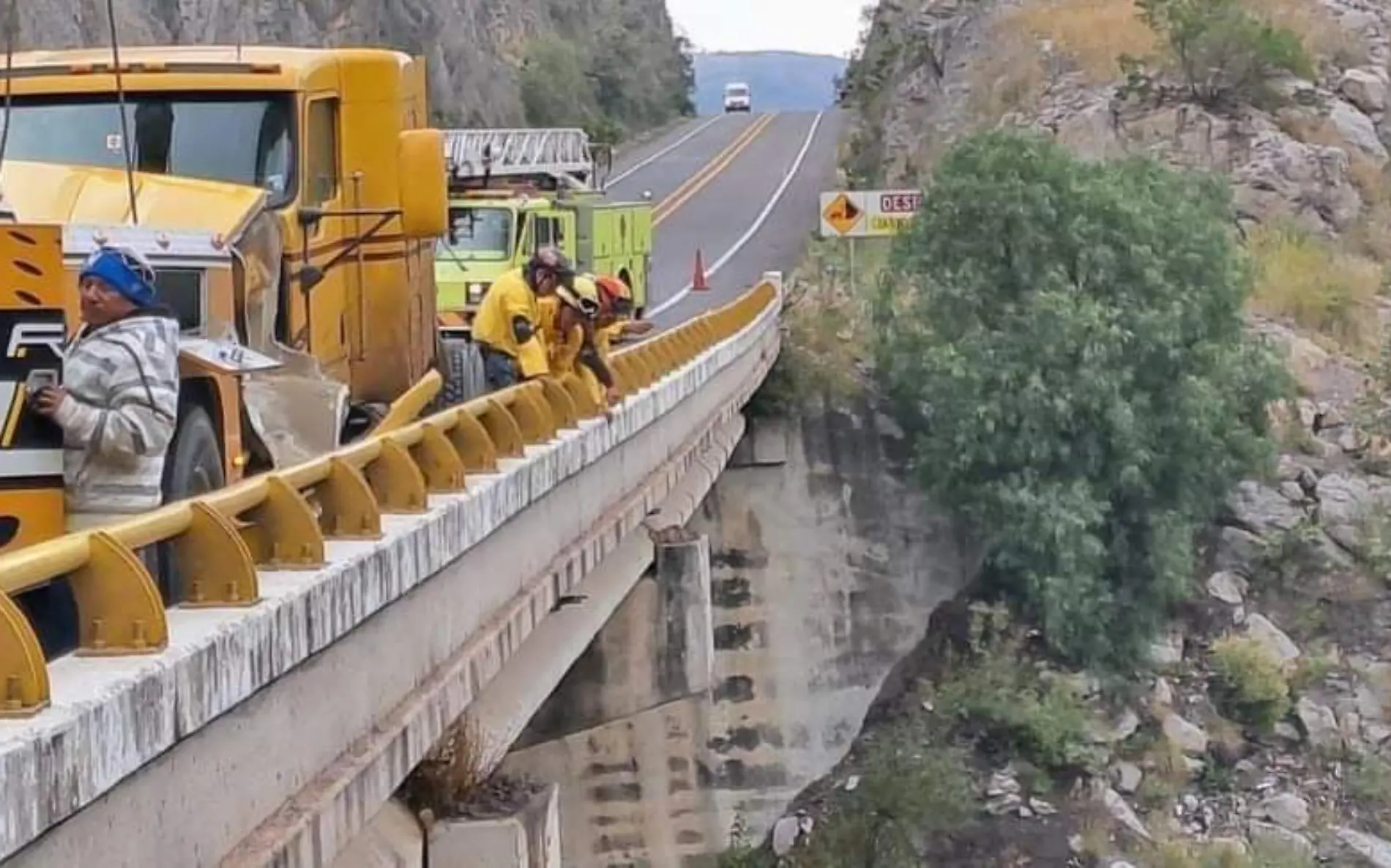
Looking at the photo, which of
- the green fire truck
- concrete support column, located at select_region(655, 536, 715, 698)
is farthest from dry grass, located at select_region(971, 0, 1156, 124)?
concrete support column, located at select_region(655, 536, 715, 698)

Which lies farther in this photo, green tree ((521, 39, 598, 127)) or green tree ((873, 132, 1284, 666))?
green tree ((521, 39, 598, 127))

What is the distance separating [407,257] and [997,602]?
16.1 meters

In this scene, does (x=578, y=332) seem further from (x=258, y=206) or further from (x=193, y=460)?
(x=193, y=460)

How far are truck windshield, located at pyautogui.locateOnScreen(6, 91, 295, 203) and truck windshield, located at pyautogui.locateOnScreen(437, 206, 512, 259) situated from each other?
13.0 metres

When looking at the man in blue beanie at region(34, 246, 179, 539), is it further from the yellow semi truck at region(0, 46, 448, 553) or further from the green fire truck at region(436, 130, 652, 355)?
the green fire truck at region(436, 130, 652, 355)

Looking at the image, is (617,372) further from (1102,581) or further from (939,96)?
(939,96)

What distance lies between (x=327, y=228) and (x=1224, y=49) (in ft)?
100

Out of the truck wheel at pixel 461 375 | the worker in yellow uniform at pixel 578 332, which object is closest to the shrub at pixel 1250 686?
the truck wheel at pixel 461 375

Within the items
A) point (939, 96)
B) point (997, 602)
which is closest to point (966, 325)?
point (997, 602)

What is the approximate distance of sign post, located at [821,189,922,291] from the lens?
2895cm

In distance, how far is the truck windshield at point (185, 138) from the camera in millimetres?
11352

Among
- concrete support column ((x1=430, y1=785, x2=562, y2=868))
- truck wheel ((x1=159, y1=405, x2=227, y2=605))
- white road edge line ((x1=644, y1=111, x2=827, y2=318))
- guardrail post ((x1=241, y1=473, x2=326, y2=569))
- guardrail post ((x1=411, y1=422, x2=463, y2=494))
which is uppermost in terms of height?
guardrail post ((x1=241, y1=473, x2=326, y2=569))

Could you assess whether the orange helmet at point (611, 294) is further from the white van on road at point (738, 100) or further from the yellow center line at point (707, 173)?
the white van on road at point (738, 100)

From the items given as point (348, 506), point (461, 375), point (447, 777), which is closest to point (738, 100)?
point (461, 375)
